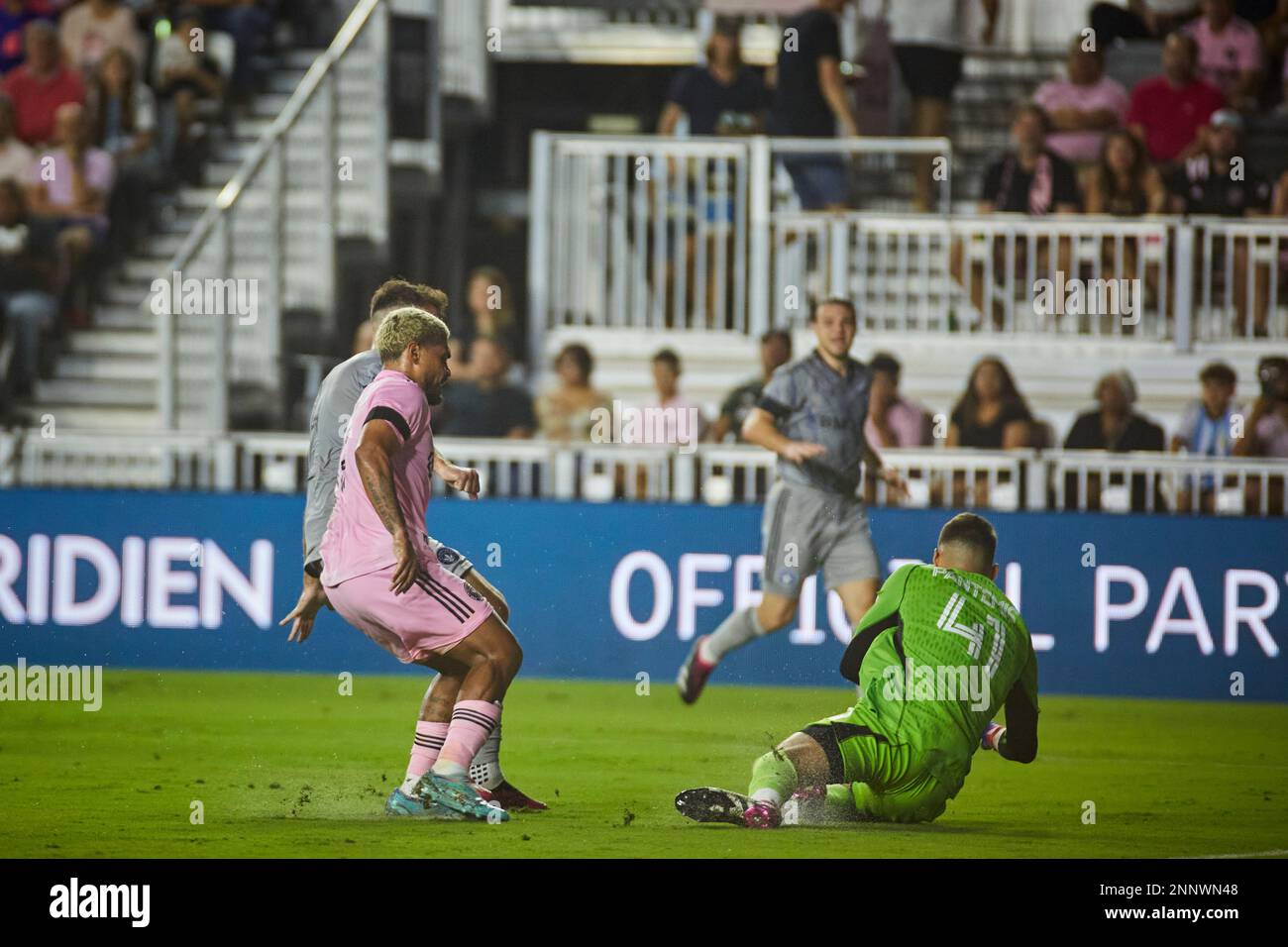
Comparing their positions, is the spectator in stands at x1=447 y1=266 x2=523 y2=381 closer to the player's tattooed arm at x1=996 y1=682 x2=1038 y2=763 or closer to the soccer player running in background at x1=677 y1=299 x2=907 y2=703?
the soccer player running in background at x1=677 y1=299 x2=907 y2=703

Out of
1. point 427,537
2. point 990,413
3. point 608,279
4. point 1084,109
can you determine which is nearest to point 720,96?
point 608,279

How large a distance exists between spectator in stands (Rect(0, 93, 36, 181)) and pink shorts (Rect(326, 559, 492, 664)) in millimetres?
8498

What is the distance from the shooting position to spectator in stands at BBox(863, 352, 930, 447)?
44.7 ft

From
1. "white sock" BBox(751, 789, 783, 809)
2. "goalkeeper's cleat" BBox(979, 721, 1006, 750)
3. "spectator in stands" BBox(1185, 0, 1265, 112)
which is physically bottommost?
"white sock" BBox(751, 789, 783, 809)

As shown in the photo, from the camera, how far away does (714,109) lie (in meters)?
15.9

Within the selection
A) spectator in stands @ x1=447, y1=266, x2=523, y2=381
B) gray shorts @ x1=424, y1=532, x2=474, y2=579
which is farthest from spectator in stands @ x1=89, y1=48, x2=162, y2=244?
gray shorts @ x1=424, y1=532, x2=474, y2=579

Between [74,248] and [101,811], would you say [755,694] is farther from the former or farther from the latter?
[74,248]

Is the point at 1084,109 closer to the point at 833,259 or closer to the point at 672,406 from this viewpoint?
the point at 833,259

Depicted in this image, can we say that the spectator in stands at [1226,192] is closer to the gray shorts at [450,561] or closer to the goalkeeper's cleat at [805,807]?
the goalkeeper's cleat at [805,807]

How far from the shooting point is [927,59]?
674 inches

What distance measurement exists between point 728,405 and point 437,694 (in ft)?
18.0

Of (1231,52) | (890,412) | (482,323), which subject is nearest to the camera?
(890,412)

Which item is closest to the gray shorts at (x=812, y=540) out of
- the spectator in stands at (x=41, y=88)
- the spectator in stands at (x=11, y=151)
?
the spectator in stands at (x=11, y=151)

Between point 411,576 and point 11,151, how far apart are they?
360 inches
